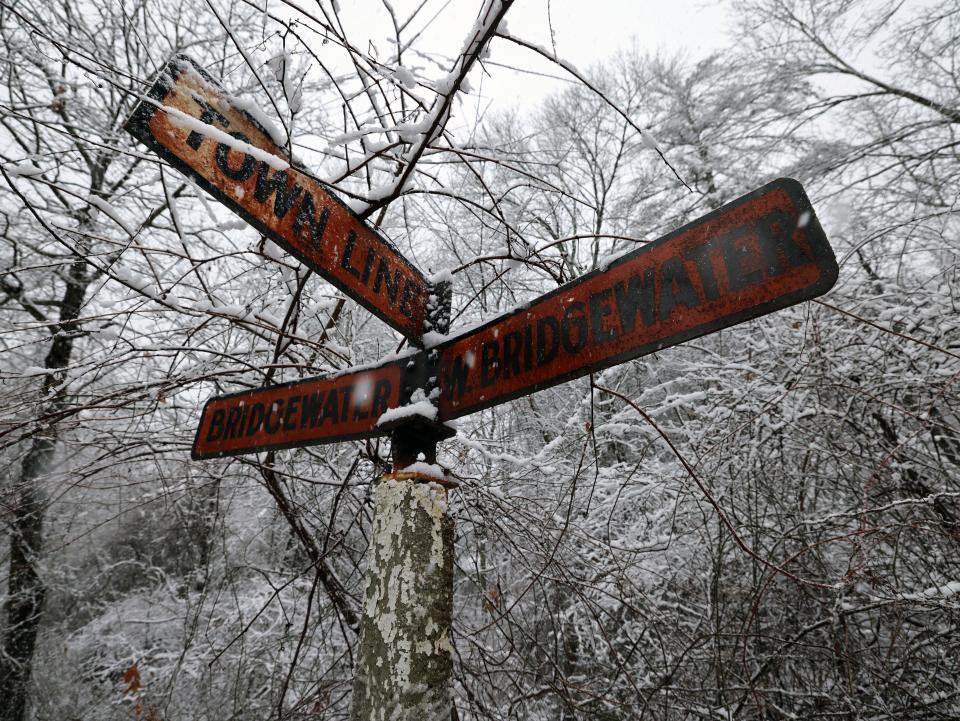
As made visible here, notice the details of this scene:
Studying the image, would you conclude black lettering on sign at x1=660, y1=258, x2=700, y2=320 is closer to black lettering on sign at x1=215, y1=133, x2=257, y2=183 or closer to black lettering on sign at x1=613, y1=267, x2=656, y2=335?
black lettering on sign at x1=613, y1=267, x2=656, y2=335

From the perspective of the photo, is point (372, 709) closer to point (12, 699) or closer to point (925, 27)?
point (925, 27)

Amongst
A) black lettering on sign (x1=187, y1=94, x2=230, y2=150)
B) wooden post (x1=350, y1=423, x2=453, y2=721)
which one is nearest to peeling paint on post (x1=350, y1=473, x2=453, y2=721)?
wooden post (x1=350, y1=423, x2=453, y2=721)

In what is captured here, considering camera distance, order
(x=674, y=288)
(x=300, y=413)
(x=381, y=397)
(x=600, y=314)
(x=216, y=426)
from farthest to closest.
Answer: (x=216, y=426) → (x=300, y=413) → (x=381, y=397) → (x=600, y=314) → (x=674, y=288)

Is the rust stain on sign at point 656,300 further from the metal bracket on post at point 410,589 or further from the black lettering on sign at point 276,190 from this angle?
the black lettering on sign at point 276,190

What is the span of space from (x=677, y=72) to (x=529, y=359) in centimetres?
911

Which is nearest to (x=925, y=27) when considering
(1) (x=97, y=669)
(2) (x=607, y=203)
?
(2) (x=607, y=203)

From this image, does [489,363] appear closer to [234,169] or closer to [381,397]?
[381,397]

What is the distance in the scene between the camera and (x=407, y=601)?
3.63 ft

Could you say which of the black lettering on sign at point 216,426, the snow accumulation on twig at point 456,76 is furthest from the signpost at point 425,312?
the black lettering on sign at point 216,426

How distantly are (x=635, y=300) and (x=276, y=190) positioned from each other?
90 cm

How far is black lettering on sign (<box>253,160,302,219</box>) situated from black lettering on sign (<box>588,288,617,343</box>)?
0.78 m

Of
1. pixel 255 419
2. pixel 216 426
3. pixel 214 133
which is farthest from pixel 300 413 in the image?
pixel 214 133

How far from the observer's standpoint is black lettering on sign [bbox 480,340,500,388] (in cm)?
123

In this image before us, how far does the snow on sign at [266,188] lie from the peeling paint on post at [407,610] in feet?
1.60
